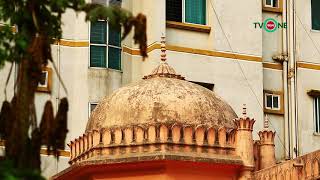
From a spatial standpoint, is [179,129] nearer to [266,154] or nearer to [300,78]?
[266,154]

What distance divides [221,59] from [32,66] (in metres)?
17.7

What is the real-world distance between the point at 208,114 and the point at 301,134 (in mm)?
9627

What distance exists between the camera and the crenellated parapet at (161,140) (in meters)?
19.4

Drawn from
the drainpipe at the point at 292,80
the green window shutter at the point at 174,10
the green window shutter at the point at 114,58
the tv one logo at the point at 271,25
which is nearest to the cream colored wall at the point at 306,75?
the drainpipe at the point at 292,80

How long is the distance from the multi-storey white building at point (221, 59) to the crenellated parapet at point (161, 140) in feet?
21.1

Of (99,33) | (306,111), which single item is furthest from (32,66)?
(306,111)

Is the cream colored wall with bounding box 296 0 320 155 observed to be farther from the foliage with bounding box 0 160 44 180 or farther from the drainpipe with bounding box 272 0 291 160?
the foliage with bounding box 0 160 44 180

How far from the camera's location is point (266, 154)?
20938 mm

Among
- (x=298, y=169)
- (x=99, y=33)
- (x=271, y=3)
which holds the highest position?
(x=271, y=3)

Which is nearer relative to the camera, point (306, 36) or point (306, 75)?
point (306, 75)

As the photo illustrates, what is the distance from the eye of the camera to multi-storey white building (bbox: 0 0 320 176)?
88.9ft

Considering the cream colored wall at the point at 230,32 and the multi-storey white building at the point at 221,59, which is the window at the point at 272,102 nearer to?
the multi-storey white building at the point at 221,59

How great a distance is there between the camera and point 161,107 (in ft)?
65.3

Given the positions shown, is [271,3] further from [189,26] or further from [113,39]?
[113,39]
